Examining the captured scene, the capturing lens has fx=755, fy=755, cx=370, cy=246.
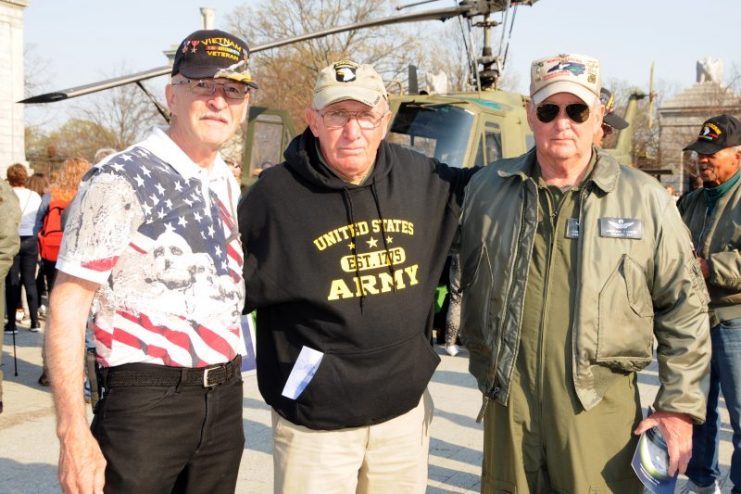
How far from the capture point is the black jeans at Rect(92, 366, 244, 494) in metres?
2.40

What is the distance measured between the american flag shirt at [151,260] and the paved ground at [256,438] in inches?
95.6

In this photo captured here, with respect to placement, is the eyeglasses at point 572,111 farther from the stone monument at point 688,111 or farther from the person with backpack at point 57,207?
the stone monument at point 688,111

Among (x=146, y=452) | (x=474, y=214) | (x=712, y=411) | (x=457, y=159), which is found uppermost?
(x=457, y=159)

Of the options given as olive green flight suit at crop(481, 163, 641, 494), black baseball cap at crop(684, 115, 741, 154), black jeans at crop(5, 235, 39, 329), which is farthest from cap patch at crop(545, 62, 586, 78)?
black jeans at crop(5, 235, 39, 329)

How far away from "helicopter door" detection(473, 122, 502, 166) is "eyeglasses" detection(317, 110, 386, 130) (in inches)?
231

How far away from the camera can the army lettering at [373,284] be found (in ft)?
9.07

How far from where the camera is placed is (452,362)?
7984 millimetres

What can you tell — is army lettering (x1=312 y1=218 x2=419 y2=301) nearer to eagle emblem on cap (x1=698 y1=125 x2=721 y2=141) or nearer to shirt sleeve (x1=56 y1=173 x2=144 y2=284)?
shirt sleeve (x1=56 y1=173 x2=144 y2=284)

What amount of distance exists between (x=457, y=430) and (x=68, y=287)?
4041 mm

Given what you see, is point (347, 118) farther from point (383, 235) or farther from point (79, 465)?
point (79, 465)

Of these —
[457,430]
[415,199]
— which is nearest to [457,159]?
[457,430]

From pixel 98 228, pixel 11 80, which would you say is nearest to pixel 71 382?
pixel 98 228

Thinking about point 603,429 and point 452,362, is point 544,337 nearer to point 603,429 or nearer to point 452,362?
point 603,429

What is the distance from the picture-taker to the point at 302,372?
276 cm
